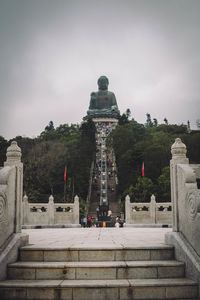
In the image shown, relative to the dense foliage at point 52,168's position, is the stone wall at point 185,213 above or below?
below

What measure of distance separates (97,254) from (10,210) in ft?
5.58

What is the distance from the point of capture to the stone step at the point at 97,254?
5016 millimetres

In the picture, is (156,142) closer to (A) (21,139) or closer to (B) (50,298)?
(A) (21,139)

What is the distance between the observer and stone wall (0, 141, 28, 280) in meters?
4.84

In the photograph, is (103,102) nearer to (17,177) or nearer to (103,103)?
(103,103)

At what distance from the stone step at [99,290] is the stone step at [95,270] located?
0.91ft

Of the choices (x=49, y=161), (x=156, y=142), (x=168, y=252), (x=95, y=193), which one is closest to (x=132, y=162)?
(x=156, y=142)

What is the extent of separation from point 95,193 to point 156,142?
38.7ft

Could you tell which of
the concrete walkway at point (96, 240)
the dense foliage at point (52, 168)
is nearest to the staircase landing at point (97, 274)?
the concrete walkway at point (96, 240)

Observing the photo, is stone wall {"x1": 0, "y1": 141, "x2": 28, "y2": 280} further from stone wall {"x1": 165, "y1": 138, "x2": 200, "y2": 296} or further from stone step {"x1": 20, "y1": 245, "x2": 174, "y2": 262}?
stone wall {"x1": 165, "y1": 138, "x2": 200, "y2": 296}

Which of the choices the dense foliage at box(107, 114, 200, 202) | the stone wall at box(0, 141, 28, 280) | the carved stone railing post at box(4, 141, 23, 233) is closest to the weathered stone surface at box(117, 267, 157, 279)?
the stone wall at box(0, 141, 28, 280)

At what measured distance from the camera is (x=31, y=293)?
14.0ft

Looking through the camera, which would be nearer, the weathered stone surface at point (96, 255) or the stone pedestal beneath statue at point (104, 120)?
the weathered stone surface at point (96, 255)

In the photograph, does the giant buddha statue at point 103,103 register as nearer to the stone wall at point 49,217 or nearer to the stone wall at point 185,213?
the stone wall at point 49,217
